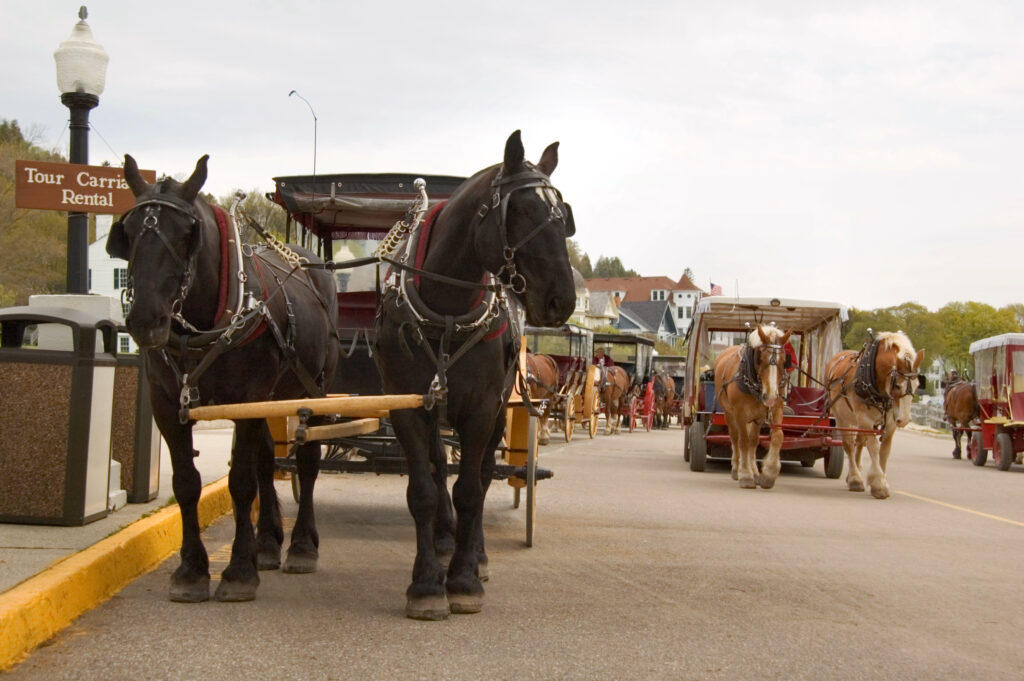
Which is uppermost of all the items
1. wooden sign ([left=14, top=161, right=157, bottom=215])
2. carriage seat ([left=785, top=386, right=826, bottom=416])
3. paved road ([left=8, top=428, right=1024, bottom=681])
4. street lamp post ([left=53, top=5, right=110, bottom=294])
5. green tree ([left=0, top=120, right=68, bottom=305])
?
green tree ([left=0, top=120, right=68, bottom=305])

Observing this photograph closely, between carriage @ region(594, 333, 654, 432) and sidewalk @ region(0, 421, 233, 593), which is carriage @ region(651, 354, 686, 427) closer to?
carriage @ region(594, 333, 654, 432)

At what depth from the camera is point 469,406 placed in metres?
5.71

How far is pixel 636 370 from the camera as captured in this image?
112 feet

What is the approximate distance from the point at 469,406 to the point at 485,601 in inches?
46.7

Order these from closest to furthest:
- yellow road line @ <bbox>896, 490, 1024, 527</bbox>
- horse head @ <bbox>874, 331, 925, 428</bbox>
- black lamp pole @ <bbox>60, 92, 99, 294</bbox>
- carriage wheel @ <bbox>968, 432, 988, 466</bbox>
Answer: black lamp pole @ <bbox>60, 92, 99, 294</bbox> → yellow road line @ <bbox>896, 490, 1024, 527</bbox> → horse head @ <bbox>874, 331, 925, 428</bbox> → carriage wheel @ <bbox>968, 432, 988, 466</bbox>

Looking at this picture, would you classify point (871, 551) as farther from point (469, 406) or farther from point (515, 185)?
point (515, 185)

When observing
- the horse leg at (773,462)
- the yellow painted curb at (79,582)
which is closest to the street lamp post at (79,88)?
the yellow painted curb at (79,582)

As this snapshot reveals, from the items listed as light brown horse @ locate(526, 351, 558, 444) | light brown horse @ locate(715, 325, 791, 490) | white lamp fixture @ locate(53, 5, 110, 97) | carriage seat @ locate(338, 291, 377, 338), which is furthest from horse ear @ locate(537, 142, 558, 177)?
light brown horse @ locate(526, 351, 558, 444)

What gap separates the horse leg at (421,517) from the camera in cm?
548

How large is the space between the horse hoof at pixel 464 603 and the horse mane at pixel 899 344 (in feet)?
30.5

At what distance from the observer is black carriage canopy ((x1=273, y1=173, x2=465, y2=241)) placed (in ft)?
29.3

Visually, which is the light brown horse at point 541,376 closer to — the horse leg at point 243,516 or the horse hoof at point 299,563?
the horse hoof at point 299,563

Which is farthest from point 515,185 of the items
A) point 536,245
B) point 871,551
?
point 871,551

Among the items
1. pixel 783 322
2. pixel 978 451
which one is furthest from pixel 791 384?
pixel 978 451
